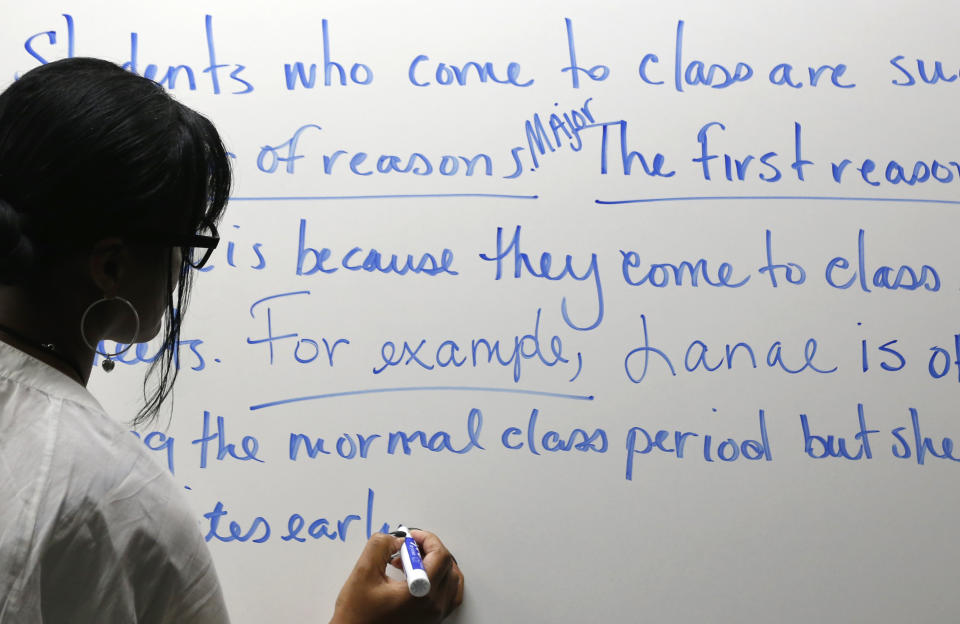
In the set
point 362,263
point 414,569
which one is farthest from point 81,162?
point 414,569

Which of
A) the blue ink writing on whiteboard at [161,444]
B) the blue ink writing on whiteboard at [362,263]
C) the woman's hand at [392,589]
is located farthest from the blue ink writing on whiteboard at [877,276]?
the blue ink writing on whiteboard at [161,444]

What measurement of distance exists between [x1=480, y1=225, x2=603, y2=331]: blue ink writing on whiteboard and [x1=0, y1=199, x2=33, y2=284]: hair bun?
1.70ft

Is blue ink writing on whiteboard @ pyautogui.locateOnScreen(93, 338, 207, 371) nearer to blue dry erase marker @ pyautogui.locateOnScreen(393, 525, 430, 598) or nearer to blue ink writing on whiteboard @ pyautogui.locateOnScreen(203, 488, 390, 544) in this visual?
blue ink writing on whiteboard @ pyautogui.locateOnScreen(203, 488, 390, 544)

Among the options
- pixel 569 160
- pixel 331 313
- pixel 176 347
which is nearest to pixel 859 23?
pixel 569 160

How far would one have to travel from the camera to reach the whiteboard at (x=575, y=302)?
0.97m

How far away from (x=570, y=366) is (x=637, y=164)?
25 cm

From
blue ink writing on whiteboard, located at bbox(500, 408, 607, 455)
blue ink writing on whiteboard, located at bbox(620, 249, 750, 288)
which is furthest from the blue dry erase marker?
blue ink writing on whiteboard, located at bbox(620, 249, 750, 288)

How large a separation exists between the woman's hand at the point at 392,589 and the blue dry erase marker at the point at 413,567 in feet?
0.05

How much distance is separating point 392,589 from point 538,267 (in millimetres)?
405

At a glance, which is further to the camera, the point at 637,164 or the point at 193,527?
the point at 637,164

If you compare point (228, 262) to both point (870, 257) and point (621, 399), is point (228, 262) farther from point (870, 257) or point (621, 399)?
point (870, 257)

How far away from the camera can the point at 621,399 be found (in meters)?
0.98

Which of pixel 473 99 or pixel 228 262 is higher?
pixel 473 99

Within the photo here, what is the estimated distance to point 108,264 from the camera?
633 mm
